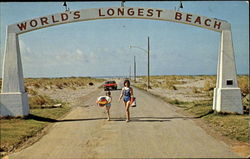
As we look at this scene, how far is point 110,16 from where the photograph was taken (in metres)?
10.8

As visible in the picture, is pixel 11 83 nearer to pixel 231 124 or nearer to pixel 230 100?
pixel 231 124

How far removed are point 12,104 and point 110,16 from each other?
518 cm

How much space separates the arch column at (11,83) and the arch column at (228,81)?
8.19m

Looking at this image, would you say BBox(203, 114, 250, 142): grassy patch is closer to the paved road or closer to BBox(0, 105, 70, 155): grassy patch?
the paved road

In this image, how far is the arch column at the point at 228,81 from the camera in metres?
11.3

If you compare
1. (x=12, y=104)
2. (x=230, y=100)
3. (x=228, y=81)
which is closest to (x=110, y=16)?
(x=12, y=104)

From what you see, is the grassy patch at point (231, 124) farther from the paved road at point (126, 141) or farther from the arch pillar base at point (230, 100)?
the paved road at point (126, 141)

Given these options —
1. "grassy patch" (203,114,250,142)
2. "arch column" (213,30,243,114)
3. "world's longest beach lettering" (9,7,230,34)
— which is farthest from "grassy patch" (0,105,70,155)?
"arch column" (213,30,243,114)

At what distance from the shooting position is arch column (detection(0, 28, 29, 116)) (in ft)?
34.3

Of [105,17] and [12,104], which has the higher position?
[105,17]

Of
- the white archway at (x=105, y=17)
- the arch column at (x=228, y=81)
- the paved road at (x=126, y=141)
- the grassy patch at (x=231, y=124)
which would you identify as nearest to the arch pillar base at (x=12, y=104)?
the white archway at (x=105, y=17)

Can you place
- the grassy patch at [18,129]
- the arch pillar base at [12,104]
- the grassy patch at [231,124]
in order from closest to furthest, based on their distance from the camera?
the grassy patch at [18,129] → the grassy patch at [231,124] → the arch pillar base at [12,104]

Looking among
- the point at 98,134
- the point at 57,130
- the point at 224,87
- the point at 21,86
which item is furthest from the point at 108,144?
the point at 224,87

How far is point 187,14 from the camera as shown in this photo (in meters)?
11.0
